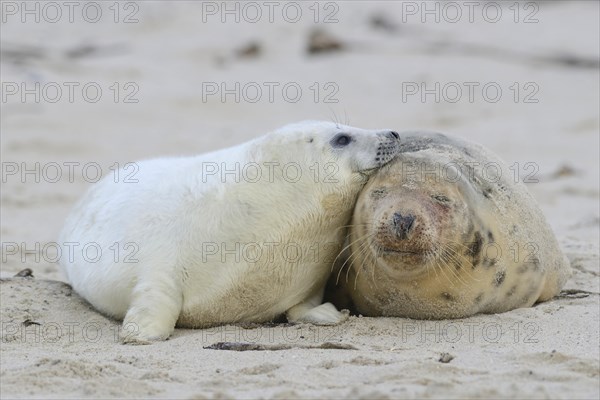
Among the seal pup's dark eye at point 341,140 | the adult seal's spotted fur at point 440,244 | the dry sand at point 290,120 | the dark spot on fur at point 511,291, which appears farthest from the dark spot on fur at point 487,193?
the seal pup's dark eye at point 341,140

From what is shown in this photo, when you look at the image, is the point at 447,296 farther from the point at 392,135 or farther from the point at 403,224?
the point at 392,135

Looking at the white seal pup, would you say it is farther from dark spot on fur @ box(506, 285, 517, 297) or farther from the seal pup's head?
dark spot on fur @ box(506, 285, 517, 297)

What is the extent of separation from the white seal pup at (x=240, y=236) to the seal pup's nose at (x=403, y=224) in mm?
478

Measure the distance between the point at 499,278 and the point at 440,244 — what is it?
0.44 metres

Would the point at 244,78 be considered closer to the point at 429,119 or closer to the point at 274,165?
the point at 429,119

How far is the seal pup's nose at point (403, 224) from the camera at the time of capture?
426cm

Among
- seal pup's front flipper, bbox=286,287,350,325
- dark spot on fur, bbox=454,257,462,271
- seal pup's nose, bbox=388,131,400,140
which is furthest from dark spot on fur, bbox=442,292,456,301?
seal pup's nose, bbox=388,131,400,140

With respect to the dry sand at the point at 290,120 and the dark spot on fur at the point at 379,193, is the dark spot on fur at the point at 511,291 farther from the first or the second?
the dark spot on fur at the point at 379,193

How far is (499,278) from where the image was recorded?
4.64m

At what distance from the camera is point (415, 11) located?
48.3 ft

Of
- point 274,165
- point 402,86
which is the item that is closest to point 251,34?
point 402,86

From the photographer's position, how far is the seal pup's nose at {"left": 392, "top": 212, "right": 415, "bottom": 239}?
4258 mm

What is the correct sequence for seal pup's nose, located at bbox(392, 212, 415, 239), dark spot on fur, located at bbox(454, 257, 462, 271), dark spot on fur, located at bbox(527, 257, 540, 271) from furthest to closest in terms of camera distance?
1. dark spot on fur, located at bbox(527, 257, 540, 271)
2. dark spot on fur, located at bbox(454, 257, 462, 271)
3. seal pup's nose, located at bbox(392, 212, 415, 239)

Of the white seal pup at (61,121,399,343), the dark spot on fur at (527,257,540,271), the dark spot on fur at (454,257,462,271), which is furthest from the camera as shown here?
the dark spot on fur at (527,257,540,271)
